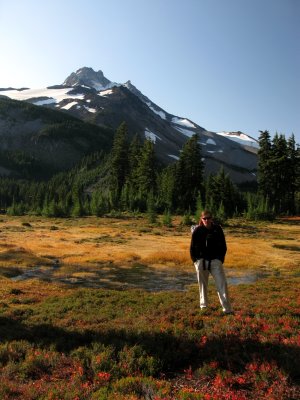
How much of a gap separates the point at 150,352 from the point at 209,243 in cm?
438

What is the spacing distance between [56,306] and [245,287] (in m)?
10.9

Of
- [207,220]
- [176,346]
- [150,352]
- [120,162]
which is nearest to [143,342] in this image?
[150,352]

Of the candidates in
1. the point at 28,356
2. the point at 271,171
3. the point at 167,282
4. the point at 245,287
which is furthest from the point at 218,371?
the point at 271,171

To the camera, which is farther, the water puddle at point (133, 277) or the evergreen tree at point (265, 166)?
the evergreen tree at point (265, 166)

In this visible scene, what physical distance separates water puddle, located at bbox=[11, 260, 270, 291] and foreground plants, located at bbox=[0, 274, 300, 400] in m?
8.20

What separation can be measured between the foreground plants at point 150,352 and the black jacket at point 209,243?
2.13 m

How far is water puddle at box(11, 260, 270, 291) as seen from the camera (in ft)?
77.9

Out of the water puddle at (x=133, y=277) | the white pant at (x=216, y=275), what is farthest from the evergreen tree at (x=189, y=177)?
the white pant at (x=216, y=275)

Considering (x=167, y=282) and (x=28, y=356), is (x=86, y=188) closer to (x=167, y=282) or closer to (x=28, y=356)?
(x=167, y=282)

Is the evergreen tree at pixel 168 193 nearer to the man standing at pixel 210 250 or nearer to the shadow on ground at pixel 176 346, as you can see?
the man standing at pixel 210 250

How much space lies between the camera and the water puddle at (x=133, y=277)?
77.9 feet

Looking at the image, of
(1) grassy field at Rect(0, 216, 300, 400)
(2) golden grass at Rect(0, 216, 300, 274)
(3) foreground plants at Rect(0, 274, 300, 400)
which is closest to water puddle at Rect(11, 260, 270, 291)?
(1) grassy field at Rect(0, 216, 300, 400)

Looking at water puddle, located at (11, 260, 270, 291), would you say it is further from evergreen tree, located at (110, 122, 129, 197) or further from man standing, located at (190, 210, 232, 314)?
evergreen tree, located at (110, 122, 129, 197)

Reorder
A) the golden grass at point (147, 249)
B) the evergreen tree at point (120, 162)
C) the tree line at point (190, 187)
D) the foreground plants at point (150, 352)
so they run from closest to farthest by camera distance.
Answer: the foreground plants at point (150, 352)
the golden grass at point (147, 249)
the tree line at point (190, 187)
the evergreen tree at point (120, 162)
